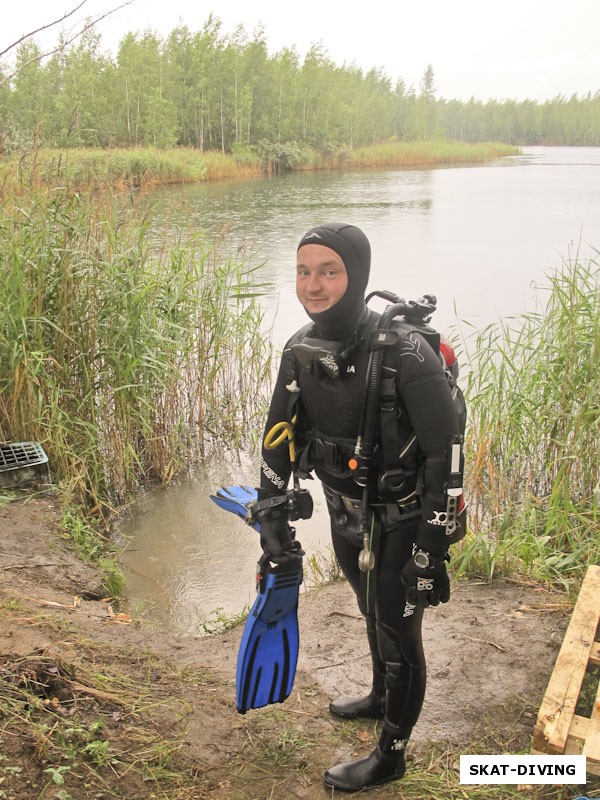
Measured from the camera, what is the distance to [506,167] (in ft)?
108

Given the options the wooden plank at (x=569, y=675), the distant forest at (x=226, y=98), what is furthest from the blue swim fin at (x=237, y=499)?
the distant forest at (x=226, y=98)

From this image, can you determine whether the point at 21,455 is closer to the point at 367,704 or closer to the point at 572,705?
the point at 367,704

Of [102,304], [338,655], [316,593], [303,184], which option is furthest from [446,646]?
[303,184]

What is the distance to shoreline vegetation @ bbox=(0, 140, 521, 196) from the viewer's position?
4.52 meters

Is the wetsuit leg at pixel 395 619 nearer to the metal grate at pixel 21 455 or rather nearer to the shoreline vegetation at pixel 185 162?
the metal grate at pixel 21 455

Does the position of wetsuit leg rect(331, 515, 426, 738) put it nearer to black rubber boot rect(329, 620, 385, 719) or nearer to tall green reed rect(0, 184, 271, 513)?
black rubber boot rect(329, 620, 385, 719)

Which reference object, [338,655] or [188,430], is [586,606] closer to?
[338,655]

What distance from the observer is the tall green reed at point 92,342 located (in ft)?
13.1

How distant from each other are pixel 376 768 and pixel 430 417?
114 cm

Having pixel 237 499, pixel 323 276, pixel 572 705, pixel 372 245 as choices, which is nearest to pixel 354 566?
pixel 237 499

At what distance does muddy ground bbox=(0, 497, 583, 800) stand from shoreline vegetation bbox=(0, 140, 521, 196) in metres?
2.59

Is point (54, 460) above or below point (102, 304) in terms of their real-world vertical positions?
below

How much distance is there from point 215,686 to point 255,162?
94.8 feet

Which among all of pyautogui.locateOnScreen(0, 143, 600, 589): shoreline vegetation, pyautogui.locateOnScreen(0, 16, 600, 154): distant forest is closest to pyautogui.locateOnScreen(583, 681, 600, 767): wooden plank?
pyautogui.locateOnScreen(0, 143, 600, 589): shoreline vegetation
